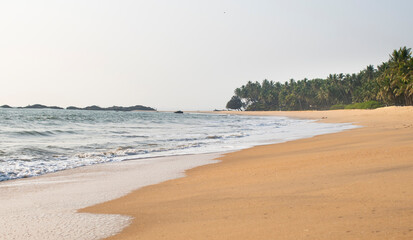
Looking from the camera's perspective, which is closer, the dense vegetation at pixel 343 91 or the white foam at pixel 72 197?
the white foam at pixel 72 197

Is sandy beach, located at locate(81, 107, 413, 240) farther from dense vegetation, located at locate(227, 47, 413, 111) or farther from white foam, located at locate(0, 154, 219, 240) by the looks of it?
dense vegetation, located at locate(227, 47, 413, 111)

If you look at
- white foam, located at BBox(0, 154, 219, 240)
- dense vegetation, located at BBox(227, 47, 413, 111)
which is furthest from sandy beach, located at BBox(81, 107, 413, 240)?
dense vegetation, located at BBox(227, 47, 413, 111)

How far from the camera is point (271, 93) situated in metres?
164

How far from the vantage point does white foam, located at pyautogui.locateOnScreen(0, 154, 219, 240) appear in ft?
13.4

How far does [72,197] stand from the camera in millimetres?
5957

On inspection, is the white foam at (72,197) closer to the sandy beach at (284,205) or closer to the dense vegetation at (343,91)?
the sandy beach at (284,205)

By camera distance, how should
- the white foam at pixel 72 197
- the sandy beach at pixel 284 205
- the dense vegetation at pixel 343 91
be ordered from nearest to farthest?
the sandy beach at pixel 284 205, the white foam at pixel 72 197, the dense vegetation at pixel 343 91

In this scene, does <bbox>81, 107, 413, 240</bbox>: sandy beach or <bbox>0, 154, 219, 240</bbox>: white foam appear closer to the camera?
<bbox>81, 107, 413, 240</bbox>: sandy beach

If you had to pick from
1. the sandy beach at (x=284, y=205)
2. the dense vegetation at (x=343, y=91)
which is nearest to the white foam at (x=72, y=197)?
the sandy beach at (x=284, y=205)

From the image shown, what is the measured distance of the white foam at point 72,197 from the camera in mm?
4078

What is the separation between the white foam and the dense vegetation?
57736mm

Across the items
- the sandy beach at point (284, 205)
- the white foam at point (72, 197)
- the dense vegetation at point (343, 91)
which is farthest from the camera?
the dense vegetation at point (343, 91)

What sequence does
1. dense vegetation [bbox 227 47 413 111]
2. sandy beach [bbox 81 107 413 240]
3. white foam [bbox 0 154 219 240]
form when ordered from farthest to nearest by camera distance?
dense vegetation [bbox 227 47 413 111]
white foam [bbox 0 154 219 240]
sandy beach [bbox 81 107 413 240]

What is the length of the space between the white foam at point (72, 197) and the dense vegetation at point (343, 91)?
189 feet
